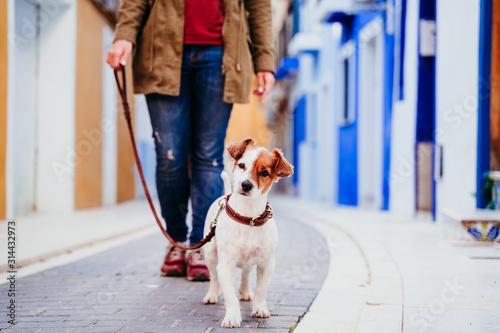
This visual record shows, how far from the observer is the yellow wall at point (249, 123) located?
87.9 ft

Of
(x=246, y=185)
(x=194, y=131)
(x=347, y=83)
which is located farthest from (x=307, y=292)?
(x=347, y=83)

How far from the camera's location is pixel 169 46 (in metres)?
3.65

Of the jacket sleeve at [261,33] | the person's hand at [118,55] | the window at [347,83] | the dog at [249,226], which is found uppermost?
the window at [347,83]

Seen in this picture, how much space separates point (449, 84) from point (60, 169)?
17.3ft

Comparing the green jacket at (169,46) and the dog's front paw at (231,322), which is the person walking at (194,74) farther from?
the dog's front paw at (231,322)

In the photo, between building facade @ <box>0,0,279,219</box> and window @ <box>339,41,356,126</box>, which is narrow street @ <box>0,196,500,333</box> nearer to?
building facade @ <box>0,0,279,219</box>

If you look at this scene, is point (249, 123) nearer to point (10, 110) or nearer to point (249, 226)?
point (10, 110)

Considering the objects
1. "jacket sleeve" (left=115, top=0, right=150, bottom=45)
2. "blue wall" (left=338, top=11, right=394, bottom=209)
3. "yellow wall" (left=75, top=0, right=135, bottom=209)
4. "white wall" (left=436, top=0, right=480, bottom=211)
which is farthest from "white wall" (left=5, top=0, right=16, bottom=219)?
"blue wall" (left=338, top=11, right=394, bottom=209)

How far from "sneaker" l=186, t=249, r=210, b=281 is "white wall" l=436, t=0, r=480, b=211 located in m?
3.14

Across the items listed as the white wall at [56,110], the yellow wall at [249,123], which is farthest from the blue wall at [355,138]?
the yellow wall at [249,123]

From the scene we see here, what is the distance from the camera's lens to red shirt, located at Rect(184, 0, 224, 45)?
12.1 ft

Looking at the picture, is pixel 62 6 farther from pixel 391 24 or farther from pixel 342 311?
pixel 342 311

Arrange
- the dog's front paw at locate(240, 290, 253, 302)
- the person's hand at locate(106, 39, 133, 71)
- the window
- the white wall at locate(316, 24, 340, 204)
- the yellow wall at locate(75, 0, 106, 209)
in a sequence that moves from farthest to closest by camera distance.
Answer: the white wall at locate(316, 24, 340, 204), the window, the yellow wall at locate(75, 0, 106, 209), the person's hand at locate(106, 39, 133, 71), the dog's front paw at locate(240, 290, 253, 302)

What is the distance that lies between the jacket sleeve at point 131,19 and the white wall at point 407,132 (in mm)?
5270
